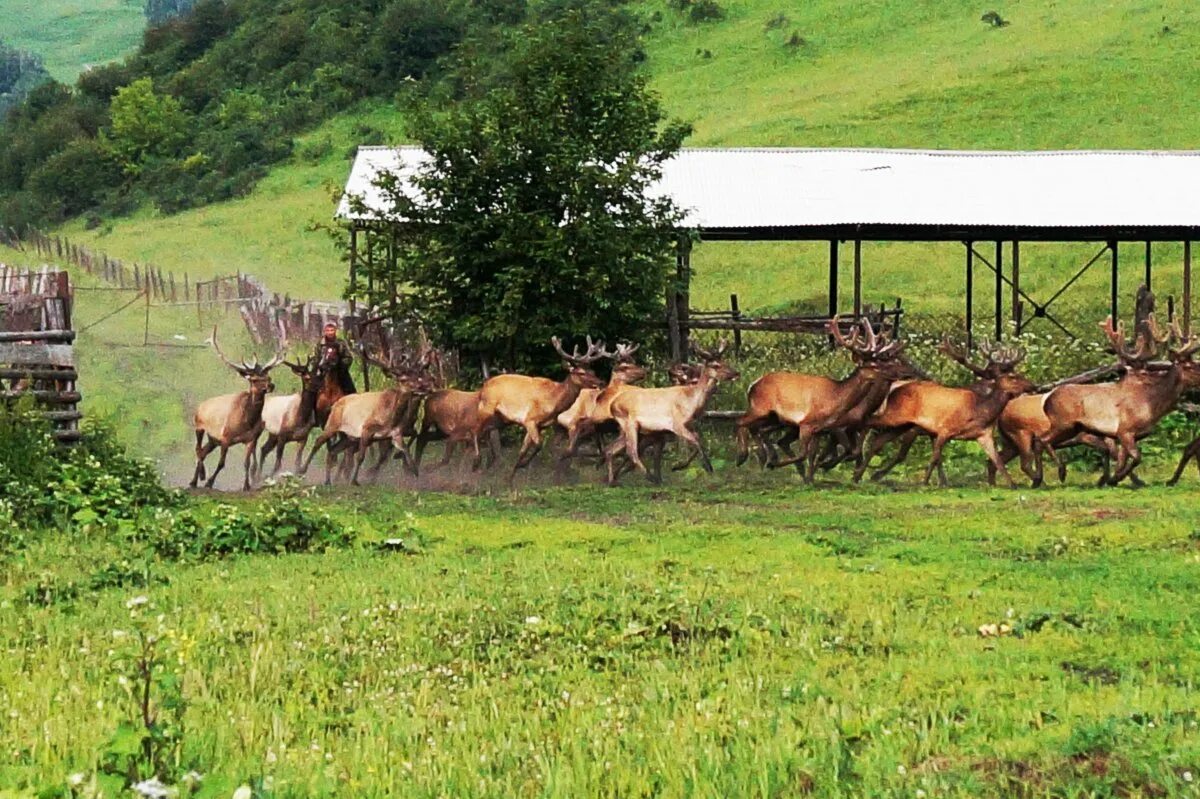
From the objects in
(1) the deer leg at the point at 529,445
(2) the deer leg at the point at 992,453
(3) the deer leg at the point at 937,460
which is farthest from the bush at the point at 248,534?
(2) the deer leg at the point at 992,453

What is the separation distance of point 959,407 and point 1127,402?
1.75m

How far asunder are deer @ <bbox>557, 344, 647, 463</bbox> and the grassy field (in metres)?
20.1

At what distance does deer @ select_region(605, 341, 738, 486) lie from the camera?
18.9 metres

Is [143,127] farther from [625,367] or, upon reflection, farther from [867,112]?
[625,367]

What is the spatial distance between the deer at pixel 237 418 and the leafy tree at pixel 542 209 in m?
2.55

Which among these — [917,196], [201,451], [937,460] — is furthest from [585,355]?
[917,196]

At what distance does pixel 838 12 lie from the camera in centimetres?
6844

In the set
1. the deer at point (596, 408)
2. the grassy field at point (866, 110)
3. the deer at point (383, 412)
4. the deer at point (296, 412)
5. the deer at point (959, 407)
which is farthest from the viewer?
the grassy field at point (866, 110)

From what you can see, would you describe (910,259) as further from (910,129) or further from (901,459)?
(901,459)

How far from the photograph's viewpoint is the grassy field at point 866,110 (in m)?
43.8

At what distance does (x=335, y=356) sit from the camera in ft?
68.3

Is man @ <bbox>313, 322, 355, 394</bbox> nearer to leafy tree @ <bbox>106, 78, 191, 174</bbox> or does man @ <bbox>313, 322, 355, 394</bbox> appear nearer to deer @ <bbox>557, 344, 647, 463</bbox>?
deer @ <bbox>557, 344, 647, 463</bbox>

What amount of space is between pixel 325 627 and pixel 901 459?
434 inches

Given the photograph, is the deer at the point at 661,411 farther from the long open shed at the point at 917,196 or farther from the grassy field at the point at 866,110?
the grassy field at the point at 866,110
